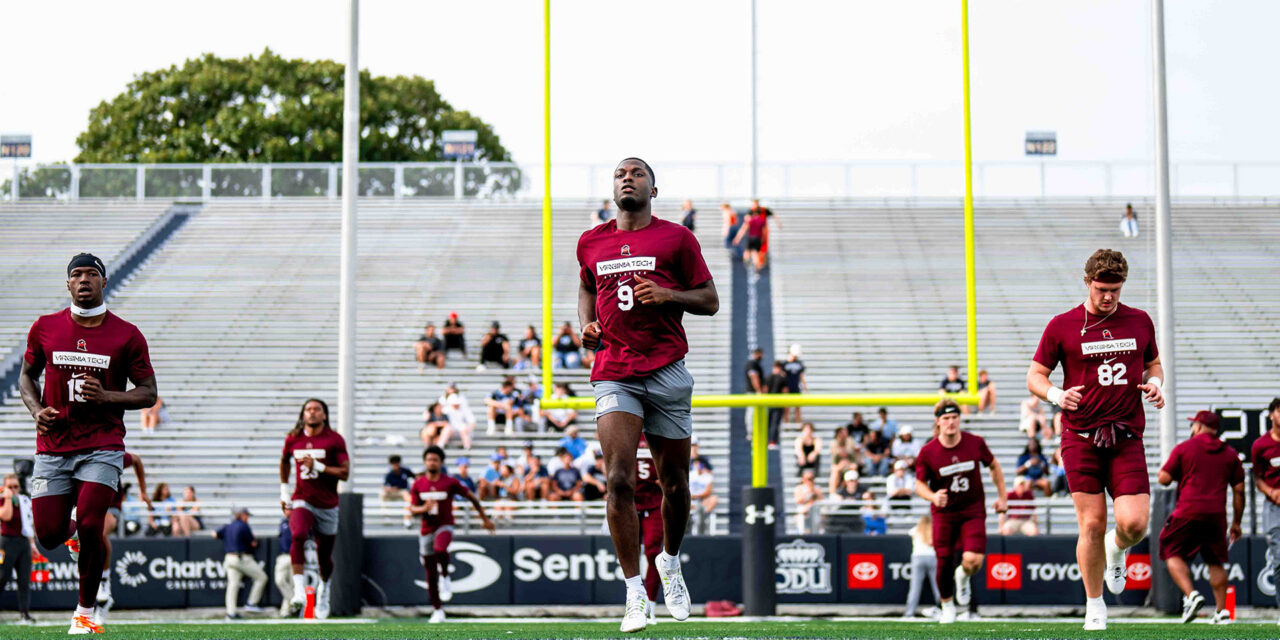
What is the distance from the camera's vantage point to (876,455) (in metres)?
17.2

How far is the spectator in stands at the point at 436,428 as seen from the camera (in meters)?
18.6

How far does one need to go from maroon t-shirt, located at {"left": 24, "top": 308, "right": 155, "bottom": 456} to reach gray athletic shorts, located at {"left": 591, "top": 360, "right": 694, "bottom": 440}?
277 centimetres

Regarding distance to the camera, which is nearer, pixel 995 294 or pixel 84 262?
pixel 84 262

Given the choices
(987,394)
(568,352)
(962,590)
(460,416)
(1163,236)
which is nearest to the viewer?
(962,590)

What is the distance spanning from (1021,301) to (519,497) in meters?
10.6

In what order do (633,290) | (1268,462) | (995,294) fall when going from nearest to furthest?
(633,290)
(1268,462)
(995,294)

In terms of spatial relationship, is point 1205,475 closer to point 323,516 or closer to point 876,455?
point 876,455

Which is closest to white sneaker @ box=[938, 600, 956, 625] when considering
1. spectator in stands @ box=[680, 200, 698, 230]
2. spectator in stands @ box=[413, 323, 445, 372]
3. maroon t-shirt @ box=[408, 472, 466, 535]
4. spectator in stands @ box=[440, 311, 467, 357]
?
maroon t-shirt @ box=[408, 472, 466, 535]

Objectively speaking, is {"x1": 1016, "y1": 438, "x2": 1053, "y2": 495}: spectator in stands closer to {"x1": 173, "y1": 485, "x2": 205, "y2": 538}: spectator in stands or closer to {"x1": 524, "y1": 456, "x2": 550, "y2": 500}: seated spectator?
{"x1": 524, "y1": 456, "x2": 550, "y2": 500}: seated spectator

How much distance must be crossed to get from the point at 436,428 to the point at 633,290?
12.4 meters

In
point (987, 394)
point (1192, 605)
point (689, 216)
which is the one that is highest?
point (689, 216)

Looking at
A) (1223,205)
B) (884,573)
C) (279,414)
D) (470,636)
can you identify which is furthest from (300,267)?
(470,636)

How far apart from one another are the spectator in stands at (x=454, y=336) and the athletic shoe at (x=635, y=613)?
16.0 meters

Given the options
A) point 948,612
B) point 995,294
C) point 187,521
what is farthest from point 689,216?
point 948,612
